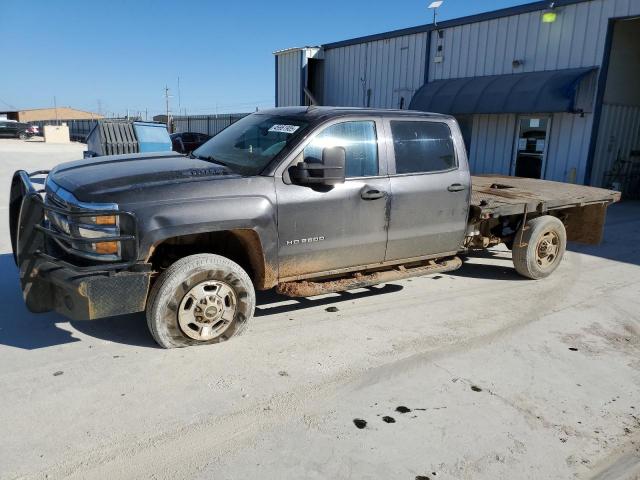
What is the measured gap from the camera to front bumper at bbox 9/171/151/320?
3.53m

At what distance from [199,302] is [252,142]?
64.9 inches

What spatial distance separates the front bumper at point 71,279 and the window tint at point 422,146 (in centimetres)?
266

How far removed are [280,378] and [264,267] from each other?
3.19 feet

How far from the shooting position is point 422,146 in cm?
527

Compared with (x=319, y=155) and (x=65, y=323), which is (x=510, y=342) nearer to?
(x=319, y=155)

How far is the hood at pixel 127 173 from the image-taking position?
149 inches

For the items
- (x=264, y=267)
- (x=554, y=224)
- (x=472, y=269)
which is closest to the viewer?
(x=264, y=267)

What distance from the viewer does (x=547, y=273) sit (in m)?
6.57

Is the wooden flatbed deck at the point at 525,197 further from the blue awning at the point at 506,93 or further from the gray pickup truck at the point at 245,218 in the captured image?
the blue awning at the point at 506,93

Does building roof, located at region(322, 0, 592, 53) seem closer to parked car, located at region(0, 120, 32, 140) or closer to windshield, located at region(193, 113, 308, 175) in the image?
windshield, located at region(193, 113, 308, 175)

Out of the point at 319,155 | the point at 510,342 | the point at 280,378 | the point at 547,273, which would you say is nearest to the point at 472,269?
the point at 547,273

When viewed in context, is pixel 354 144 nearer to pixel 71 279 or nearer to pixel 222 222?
pixel 222 222

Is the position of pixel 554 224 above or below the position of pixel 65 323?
above

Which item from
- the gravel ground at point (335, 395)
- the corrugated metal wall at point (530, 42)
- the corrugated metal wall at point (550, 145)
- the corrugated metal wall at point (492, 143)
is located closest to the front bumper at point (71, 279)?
the gravel ground at point (335, 395)
